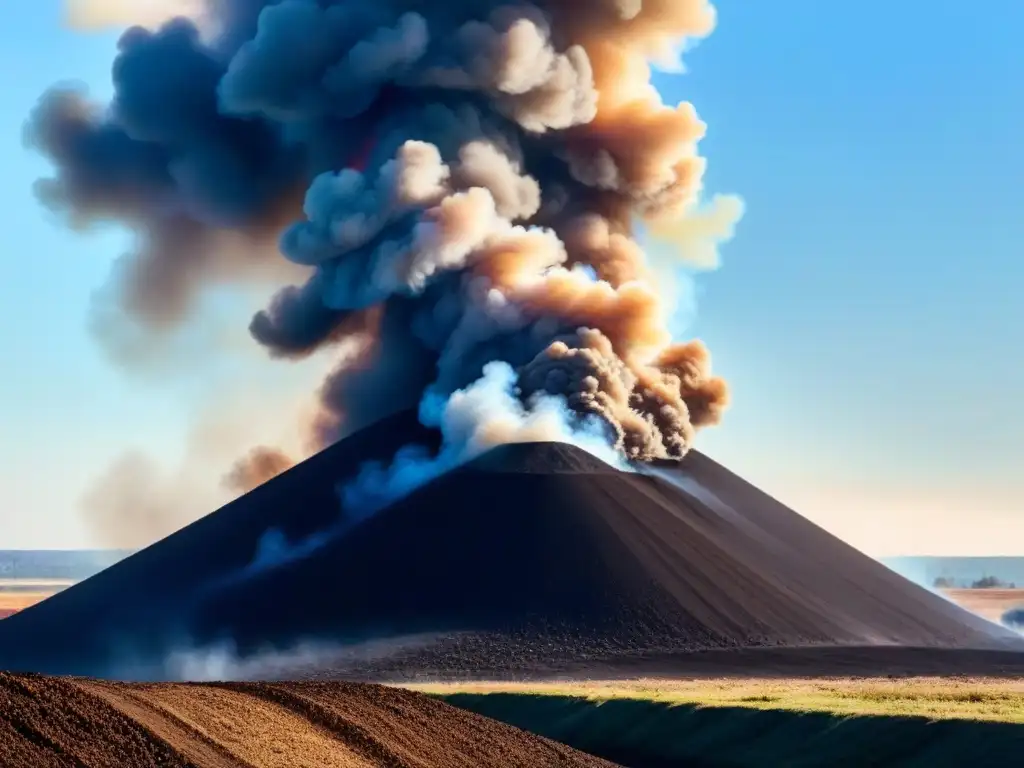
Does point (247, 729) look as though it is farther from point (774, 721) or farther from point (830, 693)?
point (830, 693)

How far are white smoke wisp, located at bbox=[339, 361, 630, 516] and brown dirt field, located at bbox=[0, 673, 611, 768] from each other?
48.0 metres

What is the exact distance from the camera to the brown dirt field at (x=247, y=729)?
30.2 m

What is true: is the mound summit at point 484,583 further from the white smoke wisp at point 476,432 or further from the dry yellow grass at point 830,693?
the dry yellow grass at point 830,693

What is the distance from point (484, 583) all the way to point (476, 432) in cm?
1328

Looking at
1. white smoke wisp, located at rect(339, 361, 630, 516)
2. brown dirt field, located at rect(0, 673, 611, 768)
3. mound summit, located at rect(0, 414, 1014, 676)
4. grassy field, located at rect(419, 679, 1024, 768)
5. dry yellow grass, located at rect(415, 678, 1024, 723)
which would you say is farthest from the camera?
white smoke wisp, located at rect(339, 361, 630, 516)

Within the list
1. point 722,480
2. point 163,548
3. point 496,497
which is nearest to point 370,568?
point 496,497

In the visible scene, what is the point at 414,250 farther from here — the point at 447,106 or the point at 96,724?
the point at 96,724

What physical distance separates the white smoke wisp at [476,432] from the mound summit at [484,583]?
38.8 inches

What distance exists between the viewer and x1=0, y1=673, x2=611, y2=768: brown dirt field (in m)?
30.2

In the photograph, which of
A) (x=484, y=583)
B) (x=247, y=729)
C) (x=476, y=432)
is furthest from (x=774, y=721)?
(x=476, y=432)

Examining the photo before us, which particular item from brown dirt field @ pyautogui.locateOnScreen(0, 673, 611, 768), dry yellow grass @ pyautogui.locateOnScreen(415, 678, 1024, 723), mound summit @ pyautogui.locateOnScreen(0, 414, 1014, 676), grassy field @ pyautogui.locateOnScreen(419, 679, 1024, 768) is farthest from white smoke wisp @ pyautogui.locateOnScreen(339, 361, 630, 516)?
brown dirt field @ pyautogui.locateOnScreen(0, 673, 611, 768)

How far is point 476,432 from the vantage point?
9031 cm

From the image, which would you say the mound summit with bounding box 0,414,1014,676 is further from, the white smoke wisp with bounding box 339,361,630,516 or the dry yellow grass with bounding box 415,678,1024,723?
the dry yellow grass with bounding box 415,678,1024,723

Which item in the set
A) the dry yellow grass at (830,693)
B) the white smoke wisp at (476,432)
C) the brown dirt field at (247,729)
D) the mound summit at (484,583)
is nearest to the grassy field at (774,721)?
the dry yellow grass at (830,693)
